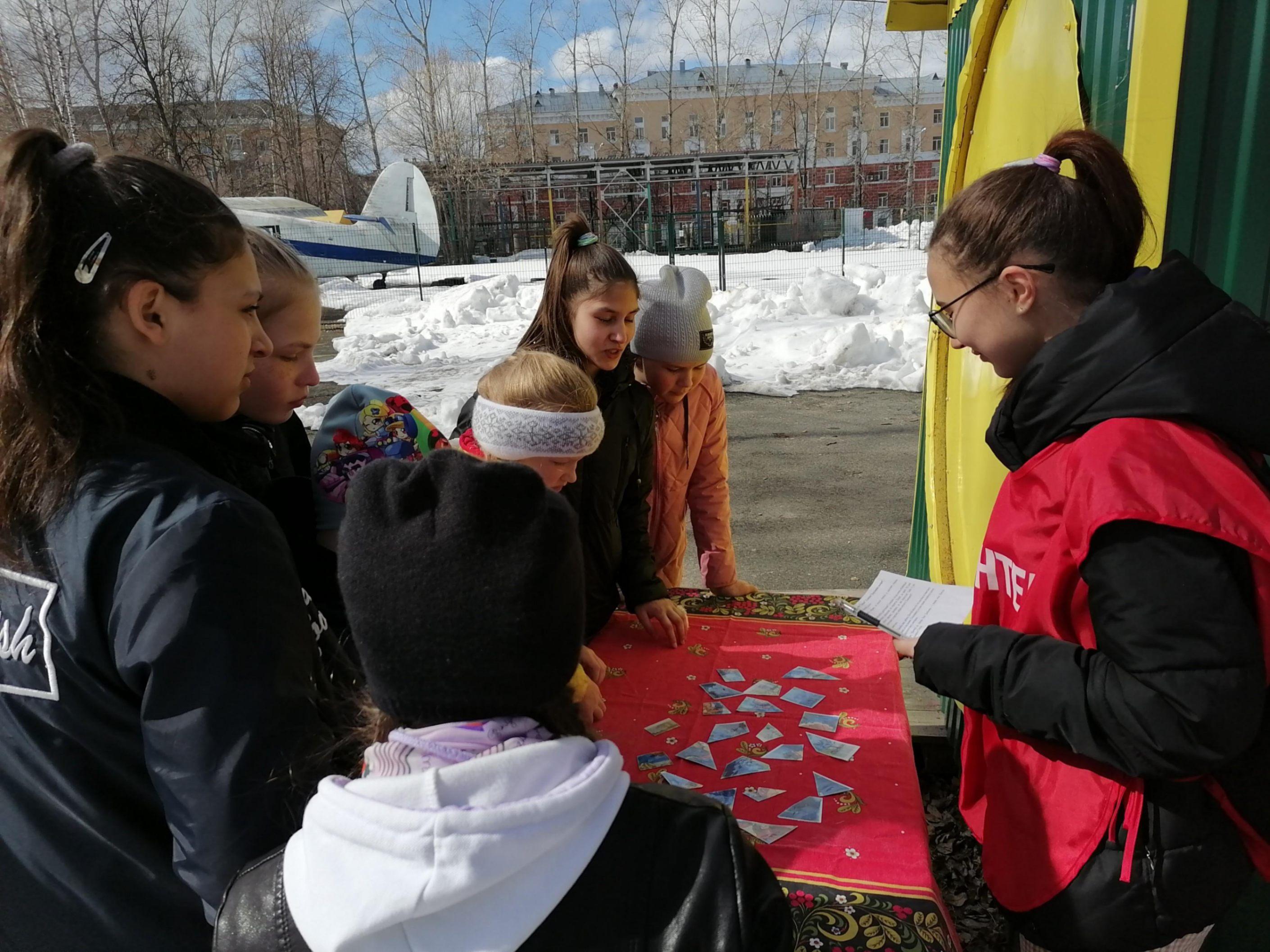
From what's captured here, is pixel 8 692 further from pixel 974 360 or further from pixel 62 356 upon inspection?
pixel 974 360

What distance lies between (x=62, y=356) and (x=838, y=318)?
12.4 m

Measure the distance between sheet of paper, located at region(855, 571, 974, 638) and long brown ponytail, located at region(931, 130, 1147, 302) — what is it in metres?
0.73

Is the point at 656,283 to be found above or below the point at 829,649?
above

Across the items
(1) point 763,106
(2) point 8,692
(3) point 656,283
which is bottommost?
(2) point 8,692

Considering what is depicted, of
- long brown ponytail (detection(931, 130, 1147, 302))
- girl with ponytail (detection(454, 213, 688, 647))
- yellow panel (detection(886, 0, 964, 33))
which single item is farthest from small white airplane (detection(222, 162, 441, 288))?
long brown ponytail (detection(931, 130, 1147, 302))

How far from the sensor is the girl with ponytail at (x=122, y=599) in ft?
3.33

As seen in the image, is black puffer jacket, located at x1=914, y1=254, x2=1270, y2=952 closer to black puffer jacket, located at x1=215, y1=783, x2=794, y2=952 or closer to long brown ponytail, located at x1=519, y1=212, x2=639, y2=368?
black puffer jacket, located at x1=215, y1=783, x2=794, y2=952

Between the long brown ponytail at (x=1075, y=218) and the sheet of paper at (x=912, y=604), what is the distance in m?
0.73

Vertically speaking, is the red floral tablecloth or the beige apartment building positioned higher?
the beige apartment building

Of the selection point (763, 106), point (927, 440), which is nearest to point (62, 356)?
point (927, 440)

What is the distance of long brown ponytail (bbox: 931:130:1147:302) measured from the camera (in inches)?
55.4

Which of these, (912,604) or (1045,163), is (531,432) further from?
A: (1045,163)

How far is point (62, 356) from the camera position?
1.11 meters

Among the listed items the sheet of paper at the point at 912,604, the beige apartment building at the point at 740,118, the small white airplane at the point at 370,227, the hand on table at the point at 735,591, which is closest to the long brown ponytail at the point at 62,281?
the sheet of paper at the point at 912,604
